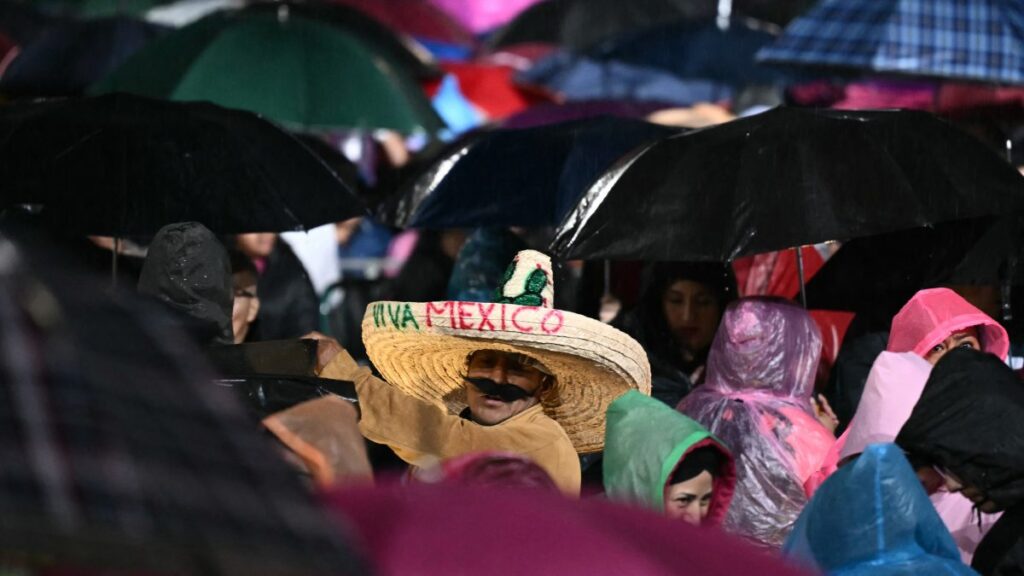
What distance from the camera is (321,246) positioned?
1009 cm

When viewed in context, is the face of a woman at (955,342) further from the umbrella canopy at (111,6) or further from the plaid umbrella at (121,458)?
the umbrella canopy at (111,6)

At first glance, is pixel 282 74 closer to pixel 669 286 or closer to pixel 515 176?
pixel 515 176

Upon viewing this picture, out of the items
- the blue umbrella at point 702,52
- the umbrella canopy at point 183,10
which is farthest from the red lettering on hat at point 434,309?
the umbrella canopy at point 183,10

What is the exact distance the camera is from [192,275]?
5.19 meters

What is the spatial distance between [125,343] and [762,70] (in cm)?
1070

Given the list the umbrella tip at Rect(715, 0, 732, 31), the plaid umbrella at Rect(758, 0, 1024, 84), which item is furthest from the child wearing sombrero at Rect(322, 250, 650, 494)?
the umbrella tip at Rect(715, 0, 732, 31)

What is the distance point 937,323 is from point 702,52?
21.9ft

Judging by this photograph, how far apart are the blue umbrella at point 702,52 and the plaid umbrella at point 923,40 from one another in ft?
8.52

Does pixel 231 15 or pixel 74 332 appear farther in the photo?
pixel 231 15

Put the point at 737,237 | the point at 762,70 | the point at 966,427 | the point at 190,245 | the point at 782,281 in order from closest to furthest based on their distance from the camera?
the point at 966,427 < the point at 190,245 < the point at 737,237 < the point at 782,281 < the point at 762,70

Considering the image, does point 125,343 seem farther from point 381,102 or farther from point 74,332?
point 381,102

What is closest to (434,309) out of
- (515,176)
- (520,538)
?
(515,176)

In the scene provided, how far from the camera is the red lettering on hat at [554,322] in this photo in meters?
4.99

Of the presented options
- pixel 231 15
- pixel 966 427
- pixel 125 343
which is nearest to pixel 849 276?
pixel 966 427
